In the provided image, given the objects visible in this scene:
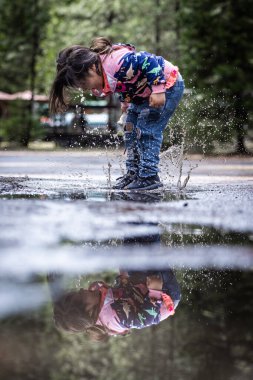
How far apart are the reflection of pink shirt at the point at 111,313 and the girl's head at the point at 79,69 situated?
453cm

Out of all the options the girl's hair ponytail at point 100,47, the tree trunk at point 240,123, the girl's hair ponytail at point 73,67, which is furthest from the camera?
the tree trunk at point 240,123

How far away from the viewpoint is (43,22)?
44.9 meters

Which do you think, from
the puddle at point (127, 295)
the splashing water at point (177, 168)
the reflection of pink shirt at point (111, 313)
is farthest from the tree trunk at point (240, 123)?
the reflection of pink shirt at point (111, 313)

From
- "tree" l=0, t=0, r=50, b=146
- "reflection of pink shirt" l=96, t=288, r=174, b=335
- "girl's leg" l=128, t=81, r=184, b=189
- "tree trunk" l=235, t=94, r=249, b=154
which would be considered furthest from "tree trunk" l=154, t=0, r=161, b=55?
"reflection of pink shirt" l=96, t=288, r=174, b=335

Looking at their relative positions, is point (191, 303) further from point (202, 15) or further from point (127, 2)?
point (127, 2)

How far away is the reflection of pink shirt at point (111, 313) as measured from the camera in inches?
104

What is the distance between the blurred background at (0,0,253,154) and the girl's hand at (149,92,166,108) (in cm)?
132

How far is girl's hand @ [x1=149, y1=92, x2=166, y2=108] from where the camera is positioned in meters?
7.80

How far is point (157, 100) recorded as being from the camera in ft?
25.6

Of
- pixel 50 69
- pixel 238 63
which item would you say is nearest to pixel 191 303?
pixel 238 63

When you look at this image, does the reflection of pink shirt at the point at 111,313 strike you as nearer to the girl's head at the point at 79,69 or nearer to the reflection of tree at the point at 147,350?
the reflection of tree at the point at 147,350

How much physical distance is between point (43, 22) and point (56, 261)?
42.3m

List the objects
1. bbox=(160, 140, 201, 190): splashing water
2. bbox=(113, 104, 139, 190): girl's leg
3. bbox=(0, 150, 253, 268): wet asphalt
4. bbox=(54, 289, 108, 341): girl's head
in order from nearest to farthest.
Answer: bbox=(54, 289, 108, 341): girl's head < bbox=(0, 150, 253, 268): wet asphalt < bbox=(113, 104, 139, 190): girl's leg < bbox=(160, 140, 201, 190): splashing water

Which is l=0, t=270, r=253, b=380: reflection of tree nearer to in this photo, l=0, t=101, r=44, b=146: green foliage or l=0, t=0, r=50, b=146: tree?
l=0, t=101, r=44, b=146: green foliage
